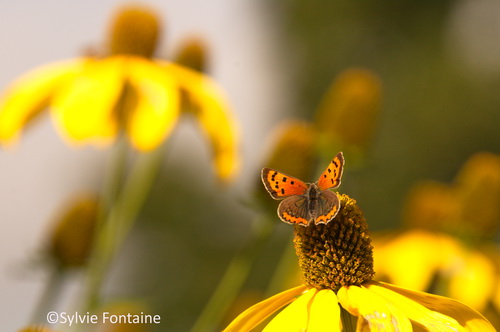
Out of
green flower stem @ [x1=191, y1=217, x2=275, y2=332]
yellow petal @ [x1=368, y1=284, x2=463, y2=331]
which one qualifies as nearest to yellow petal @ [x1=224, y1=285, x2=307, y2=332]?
yellow petal @ [x1=368, y1=284, x2=463, y2=331]

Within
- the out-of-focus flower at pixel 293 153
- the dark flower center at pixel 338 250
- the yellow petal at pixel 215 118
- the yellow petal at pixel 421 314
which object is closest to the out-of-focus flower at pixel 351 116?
the out-of-focus flower at pixel 293 153

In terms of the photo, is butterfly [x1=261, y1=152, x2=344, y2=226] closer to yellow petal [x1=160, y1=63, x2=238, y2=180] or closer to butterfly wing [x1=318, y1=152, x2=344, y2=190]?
butterfly wing [x1=318, y1=152, x2=344, y2=190]

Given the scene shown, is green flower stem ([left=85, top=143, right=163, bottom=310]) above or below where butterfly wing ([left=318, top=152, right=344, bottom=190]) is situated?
below

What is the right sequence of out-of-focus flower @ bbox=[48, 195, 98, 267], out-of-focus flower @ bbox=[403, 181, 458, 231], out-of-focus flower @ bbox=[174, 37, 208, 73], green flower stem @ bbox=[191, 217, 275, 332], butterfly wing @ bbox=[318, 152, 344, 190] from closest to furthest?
butterfly wing @ bbox=[318, 152, 344, 190] → green flower stem @ bbox=[191, 217, 275, 332] → out-of-focus flower @ bbox=[48, 195, 98, 267] → out-of-focus flower @ bbox=[174, 37, 208, 73] → out-of-focus flower @ bbox=[403, 181, 458, 231]

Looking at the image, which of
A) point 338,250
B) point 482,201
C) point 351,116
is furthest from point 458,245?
point 338,250

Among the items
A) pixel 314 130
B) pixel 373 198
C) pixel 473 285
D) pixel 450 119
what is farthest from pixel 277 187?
pixel 450 119

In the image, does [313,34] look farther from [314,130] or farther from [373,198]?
[314,130]

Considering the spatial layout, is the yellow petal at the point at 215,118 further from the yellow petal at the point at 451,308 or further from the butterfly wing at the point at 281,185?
the yellow petal at the point at 451,308
